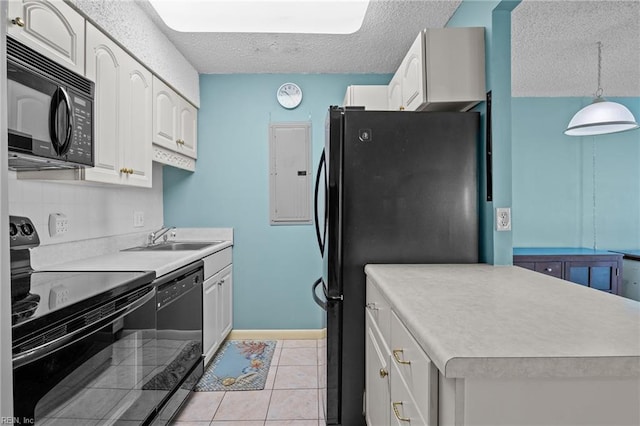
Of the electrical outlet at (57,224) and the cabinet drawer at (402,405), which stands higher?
the electrical outlet at (57,224)

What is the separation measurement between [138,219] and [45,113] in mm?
1599

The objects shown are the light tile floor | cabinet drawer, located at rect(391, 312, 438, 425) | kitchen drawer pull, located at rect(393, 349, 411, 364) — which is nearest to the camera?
cabinet drawer, located at rect(391, 312, 438, 425)

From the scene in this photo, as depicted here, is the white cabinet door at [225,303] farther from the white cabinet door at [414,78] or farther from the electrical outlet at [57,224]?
the white cabinet door at [414,78]

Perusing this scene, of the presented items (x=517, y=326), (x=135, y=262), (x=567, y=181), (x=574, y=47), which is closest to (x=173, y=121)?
(x=135, y=262)

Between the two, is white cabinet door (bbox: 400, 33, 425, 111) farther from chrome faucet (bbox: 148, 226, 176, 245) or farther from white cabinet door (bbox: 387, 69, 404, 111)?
chrome faucet (bbox: 148, 226, 176, 245)

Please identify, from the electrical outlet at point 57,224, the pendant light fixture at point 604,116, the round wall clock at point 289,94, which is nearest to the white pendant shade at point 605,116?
the pendant light fixture at point 604,116

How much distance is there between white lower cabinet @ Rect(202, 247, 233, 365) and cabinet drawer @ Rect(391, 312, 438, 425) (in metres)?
1.69

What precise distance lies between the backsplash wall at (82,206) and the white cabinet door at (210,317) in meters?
0.73

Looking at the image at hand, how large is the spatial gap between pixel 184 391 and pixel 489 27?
255cm

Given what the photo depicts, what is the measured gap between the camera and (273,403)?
7.19 feet

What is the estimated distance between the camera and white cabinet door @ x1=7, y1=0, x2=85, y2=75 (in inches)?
51.5

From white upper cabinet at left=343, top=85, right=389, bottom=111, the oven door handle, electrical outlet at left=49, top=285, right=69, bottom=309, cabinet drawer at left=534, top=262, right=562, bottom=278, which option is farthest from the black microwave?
cabinet drawer at left=534, top=262, right=562, bottom=278

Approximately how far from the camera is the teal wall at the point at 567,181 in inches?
148

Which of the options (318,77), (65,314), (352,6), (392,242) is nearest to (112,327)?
(65,314)
